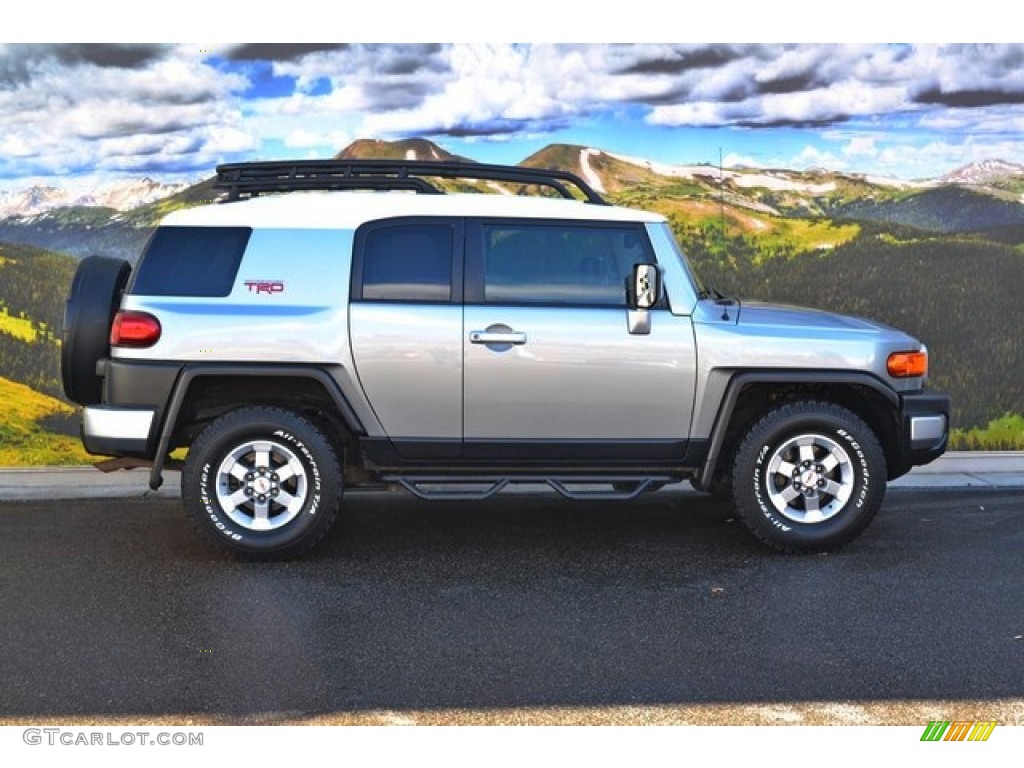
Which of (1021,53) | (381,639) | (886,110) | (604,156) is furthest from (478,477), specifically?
(1021,53)

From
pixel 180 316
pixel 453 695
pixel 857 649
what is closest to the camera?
pixel 453 695

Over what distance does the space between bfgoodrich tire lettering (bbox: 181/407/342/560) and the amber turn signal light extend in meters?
3.01

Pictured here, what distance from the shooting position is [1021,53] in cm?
935

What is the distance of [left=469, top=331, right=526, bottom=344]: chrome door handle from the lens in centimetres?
603

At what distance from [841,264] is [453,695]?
6419mm

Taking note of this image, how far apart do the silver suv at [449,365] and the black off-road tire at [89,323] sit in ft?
0.05

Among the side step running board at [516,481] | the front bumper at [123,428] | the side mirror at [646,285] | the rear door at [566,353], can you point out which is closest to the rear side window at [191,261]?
the front bumper at [123,428]

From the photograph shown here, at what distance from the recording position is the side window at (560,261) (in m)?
6.16

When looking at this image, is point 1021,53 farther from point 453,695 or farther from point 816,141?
point 453,695

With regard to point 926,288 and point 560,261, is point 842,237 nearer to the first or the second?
point 926,288

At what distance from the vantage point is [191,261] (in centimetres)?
608

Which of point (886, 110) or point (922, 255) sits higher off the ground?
point (886, 110)

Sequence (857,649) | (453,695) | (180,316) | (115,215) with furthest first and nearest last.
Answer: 1. (115,215)
2. (180,316)
3. (857,649)
4. (453,695)

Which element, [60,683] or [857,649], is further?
[857,649]
